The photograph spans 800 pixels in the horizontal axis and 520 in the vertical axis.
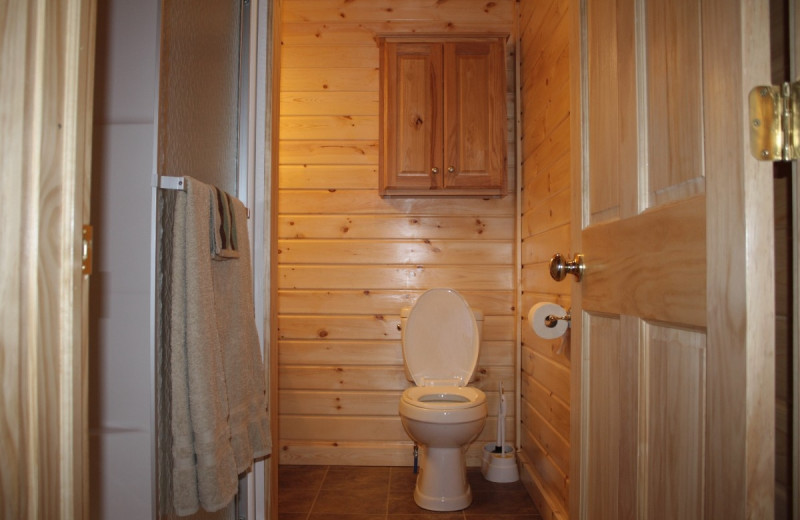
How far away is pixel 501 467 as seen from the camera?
2.66 m

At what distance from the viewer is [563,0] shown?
6.81 feet

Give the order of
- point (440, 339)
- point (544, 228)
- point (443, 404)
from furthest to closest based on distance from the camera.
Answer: point (440, 339) < point (544, 228) < point (443, 404)

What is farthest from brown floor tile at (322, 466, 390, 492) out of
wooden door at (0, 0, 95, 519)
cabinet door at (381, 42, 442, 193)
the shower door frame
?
wooden door at (0, 0, 95, 519)

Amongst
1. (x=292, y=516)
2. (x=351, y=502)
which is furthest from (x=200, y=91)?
(x=351, y=502)

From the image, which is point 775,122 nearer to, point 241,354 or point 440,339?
point 241,354

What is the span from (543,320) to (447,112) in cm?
138

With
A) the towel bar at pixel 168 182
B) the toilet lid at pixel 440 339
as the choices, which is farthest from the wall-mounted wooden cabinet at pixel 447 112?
the towel bar at pixel 168 182

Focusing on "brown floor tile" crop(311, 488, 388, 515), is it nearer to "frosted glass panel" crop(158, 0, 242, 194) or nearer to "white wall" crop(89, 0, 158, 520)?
"white wall" crop(89, 0, 158, 520)

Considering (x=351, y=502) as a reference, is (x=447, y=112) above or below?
above

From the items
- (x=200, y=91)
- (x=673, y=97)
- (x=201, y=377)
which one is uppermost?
(x=200, y=91)

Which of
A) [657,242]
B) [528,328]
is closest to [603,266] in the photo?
[657,242]

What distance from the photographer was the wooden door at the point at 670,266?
61 centimetres

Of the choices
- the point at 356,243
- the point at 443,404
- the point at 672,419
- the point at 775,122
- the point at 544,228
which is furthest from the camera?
the point at 356,243

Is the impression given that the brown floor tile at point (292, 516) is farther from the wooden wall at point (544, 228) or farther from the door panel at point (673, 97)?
the door panel at point (673, 97)
